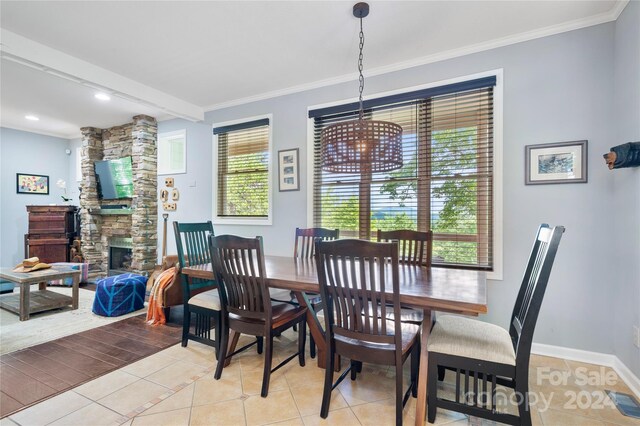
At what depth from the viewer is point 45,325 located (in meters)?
3.19

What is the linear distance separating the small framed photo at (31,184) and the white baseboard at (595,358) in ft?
26.8

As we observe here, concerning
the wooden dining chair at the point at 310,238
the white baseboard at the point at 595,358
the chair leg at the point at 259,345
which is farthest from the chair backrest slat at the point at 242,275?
the white baseboard at the point at 595,358

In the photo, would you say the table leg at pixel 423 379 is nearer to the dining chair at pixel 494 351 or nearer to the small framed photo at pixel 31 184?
the dining chair at pixel 494 351

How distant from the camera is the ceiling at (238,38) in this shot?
7.57 ft

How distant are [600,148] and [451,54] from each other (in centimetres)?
149

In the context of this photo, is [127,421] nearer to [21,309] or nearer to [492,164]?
[21,309]

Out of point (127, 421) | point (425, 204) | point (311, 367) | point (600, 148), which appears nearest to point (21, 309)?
point (127, 421)

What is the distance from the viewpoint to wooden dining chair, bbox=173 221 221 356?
2408 mm

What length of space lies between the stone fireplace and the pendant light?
394cm

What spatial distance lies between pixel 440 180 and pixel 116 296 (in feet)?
12.4

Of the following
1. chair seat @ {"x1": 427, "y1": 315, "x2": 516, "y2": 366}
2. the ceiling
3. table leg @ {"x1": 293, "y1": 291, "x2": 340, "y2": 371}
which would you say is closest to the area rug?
table leg @ {"x1": 293, "y1": 291, "x2": 340, "y2": 371}

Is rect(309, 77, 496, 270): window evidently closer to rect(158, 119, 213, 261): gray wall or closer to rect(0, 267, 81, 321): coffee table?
rect(158, 119, 213, 261): gray wall

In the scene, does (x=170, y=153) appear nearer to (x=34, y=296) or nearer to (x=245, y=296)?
(x=34, y=296)

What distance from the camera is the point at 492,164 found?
2746 mm
